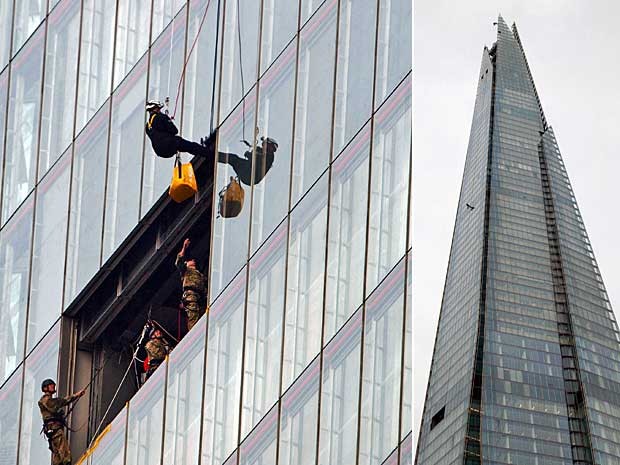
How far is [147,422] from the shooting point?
90.9 feet

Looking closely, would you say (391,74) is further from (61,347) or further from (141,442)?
(61,347)

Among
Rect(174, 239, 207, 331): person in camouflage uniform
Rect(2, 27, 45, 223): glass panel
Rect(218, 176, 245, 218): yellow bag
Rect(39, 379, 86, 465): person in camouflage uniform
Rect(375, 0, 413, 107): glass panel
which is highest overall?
Rect(2, 27, 45, 223): glass panel

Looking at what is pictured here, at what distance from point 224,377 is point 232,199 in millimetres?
3318

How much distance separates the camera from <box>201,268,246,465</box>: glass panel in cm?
2570

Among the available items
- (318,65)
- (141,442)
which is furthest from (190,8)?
(141,442)

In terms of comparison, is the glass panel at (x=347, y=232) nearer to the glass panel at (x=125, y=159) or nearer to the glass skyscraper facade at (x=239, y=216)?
the glass skyscraper facade at (x=239, y=216)

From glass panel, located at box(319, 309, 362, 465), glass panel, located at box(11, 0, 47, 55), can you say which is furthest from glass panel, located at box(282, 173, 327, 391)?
glass panel, located at box(11, 0, 47, 55)

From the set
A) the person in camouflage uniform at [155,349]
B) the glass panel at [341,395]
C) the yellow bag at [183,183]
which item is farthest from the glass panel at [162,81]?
the glass panel at [341,395]

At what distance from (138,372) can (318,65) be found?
771 cm

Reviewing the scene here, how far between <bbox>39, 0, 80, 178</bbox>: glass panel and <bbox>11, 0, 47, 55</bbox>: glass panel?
1092mm

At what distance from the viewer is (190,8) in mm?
29875

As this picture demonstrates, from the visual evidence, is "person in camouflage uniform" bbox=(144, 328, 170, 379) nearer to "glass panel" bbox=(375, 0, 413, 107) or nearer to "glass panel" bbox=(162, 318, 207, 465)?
"glass panel" bbox=(162, 318, 207, 465)

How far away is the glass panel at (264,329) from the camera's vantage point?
82.5ft

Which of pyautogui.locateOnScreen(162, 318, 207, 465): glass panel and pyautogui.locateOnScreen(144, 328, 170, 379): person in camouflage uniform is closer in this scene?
pyautogui.locateOnScreen(162, 318, 207, 465): glass panel
